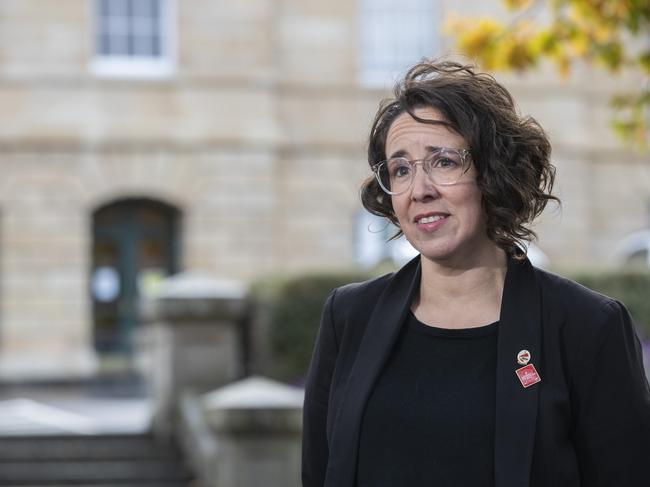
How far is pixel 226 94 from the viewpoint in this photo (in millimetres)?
23031

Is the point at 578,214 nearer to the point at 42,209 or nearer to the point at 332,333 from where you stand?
the point at 42,209

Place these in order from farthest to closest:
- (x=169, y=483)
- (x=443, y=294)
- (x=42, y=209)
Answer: (x=42, y=209) < (x=169, y=483) < (x=443, y=294)

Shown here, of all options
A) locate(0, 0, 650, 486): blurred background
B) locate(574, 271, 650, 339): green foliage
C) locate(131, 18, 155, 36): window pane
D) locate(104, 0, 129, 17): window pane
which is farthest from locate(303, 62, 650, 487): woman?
locate(104, 0, 129, 17): window pane

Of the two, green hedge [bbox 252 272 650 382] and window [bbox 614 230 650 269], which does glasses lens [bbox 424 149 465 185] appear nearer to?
green hedge [bbox 252 272 650 382]

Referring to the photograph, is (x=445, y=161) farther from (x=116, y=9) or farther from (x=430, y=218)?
(x=116, y=9)

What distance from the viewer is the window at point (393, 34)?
24391mm

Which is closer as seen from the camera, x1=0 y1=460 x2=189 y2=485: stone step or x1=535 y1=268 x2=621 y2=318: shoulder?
x1=535 y1=268 x2=621 y2=318: shoulder

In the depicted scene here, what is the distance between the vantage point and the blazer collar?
2832 millimetres

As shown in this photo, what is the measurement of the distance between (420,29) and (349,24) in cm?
144

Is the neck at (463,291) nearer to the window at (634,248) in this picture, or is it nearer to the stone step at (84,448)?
the stone step at (84,448)

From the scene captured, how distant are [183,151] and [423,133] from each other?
20.0 meters

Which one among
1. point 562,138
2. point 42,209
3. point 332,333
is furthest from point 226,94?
point 332,333

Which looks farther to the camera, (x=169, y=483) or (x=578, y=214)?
(x=578, y=214)

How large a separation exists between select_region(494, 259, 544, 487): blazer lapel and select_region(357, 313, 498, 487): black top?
4cm
